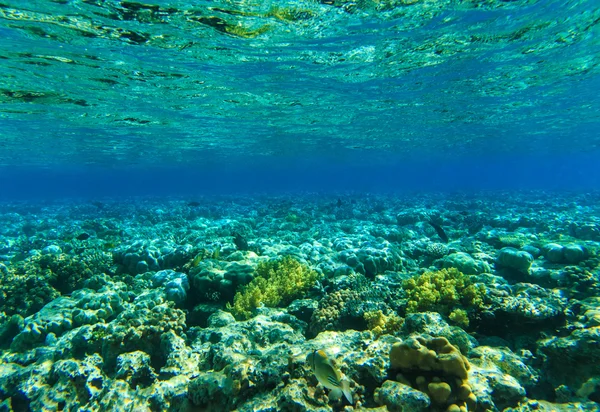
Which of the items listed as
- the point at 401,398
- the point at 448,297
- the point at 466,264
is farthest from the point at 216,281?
the point at 466,264

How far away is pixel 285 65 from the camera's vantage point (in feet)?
49.5

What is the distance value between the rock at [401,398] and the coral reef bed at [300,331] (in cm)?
1

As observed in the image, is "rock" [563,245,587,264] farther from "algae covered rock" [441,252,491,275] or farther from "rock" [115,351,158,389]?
"rock" [115,351,158,389]

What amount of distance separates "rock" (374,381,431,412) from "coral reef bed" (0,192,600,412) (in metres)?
0.01

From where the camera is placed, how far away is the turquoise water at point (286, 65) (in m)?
10.7

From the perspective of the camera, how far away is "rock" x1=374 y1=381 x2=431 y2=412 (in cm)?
303

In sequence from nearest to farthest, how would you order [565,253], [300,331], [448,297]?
[300,331]
[448,297]
[565,253]

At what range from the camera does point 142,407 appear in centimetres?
360

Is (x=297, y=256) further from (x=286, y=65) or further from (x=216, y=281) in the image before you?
(x=286, y=65)

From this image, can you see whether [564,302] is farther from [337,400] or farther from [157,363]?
[157,363]

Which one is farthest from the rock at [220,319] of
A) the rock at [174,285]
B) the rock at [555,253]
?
the rock at [555,253]

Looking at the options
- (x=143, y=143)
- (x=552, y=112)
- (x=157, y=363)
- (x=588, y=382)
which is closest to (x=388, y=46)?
(x=588, y=382)

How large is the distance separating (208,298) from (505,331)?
20.2 feet

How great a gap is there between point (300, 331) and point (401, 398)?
9.49 feet
